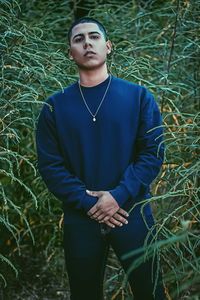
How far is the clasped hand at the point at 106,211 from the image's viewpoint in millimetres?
1699

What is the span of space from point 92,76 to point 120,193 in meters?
0.47

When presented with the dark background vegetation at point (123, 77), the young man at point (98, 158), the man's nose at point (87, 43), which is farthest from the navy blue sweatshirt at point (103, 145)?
the dark background vegetation at point (123, 77)

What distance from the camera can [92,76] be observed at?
5.99 feet

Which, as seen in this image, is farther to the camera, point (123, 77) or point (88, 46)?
point (123, 77)

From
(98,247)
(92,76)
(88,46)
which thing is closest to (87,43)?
(88,46)

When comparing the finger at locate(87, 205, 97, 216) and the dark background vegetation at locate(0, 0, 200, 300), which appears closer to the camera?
the finger at locate(87, 205, 97, 216)

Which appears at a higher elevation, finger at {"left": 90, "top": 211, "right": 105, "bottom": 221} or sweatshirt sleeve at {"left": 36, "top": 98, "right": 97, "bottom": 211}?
sweatshirt sleeve at {"left": 36, "top": 98, "right": 97, "bottom": 211}

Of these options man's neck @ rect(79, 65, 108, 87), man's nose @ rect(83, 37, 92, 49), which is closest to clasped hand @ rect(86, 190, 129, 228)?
man's neck @ rect(79, 65, 108, 87)

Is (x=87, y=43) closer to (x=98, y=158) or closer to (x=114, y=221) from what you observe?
(x=98, y=158)

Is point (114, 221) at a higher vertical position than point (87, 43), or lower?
lower

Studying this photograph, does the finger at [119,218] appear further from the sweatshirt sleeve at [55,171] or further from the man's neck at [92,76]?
the man's neck at [92,76]

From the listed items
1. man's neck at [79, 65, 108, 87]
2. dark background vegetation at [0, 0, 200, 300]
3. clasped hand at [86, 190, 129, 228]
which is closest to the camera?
clasped hand at [86, 190, 129, 228]

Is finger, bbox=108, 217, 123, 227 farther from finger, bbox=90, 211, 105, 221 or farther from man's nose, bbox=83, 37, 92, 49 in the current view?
man's nose, bbox=83, 37, 92, 49

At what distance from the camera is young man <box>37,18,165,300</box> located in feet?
5.75
